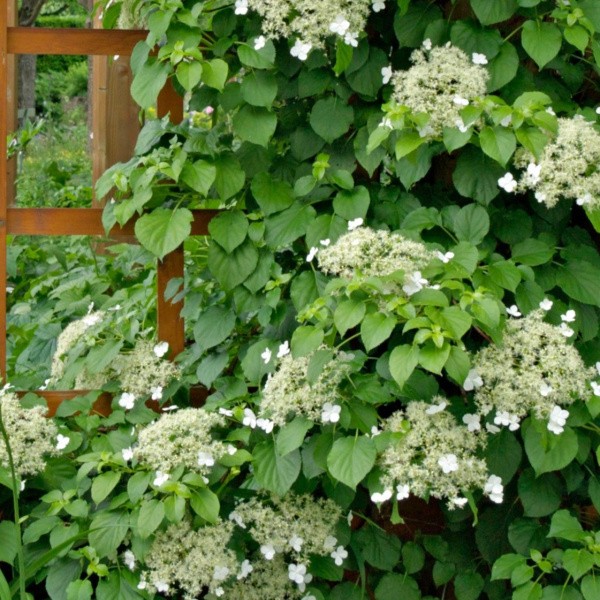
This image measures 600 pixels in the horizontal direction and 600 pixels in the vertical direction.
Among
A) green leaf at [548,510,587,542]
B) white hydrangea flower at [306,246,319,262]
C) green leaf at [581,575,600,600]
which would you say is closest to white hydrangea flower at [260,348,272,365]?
white hydrangea flower at [306,246,319,262]

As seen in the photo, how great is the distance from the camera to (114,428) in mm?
2693

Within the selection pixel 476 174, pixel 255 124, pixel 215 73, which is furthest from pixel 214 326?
pixel 476 174

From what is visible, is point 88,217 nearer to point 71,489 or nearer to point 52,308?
point 71,489

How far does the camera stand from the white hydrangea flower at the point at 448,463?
2.18m

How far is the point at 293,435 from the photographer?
2.29 metres

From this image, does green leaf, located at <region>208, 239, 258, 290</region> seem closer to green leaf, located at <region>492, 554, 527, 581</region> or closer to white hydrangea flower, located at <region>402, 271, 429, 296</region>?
white hydrangea flower, located at <region>402, 271, 429, 296</region>

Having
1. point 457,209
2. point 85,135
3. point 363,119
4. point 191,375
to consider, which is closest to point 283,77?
point 363,119

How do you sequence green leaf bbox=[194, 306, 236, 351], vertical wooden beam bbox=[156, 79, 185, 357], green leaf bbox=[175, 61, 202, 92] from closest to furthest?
green leaf bbox=[175, 61, 202, 92] → green leaf bbox=[194, 306, 236, 351] → vertical wooden beam bbox=[156, 79, 185, 357]

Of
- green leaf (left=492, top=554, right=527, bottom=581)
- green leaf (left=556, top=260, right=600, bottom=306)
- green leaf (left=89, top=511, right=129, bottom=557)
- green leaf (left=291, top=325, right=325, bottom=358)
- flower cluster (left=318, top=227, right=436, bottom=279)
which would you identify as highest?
flower cluster (left=318, top=227, right=436, bottom=279)

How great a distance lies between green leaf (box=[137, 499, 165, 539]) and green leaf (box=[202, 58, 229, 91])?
0.88 metres

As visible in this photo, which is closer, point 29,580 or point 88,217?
point 29,580

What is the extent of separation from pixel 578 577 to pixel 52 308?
2.03 m

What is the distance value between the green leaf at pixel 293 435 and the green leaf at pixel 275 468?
6cm

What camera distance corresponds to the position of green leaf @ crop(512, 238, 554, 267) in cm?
247
